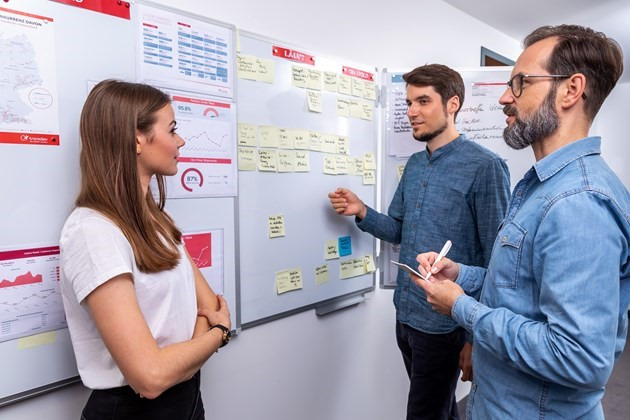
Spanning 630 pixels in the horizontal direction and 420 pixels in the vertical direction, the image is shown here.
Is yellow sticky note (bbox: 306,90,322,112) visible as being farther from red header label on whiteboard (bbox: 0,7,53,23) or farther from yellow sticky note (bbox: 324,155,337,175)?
red header label on whiteboard (bbox: 0,7,53,23)

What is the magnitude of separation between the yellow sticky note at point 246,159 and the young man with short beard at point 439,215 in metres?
0.50

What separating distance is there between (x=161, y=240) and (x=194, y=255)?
406mm

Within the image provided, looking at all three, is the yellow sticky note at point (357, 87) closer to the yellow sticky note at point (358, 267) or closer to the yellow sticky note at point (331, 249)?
the yellow sticky note at point (331, 249)

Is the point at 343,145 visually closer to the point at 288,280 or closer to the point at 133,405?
the point at 288,280

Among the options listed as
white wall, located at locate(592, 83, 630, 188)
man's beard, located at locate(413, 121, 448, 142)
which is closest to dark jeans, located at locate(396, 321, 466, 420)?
man's beard, located at locate(413, 121, 448, 142)

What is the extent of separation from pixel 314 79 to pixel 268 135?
0.38 meters

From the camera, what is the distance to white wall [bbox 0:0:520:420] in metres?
1.57

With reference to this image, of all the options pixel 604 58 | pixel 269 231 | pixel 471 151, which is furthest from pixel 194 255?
pixel 604 58

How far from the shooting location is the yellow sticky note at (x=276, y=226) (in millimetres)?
1691

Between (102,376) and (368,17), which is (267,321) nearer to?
(102,376)

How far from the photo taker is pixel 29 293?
1.09 metres

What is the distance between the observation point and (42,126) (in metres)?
1.09

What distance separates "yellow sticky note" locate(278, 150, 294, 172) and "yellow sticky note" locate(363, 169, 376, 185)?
0.54 m

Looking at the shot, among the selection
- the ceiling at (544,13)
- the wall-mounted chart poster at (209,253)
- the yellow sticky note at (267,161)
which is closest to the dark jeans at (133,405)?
the wall-mounted chart poster at (209,253)
